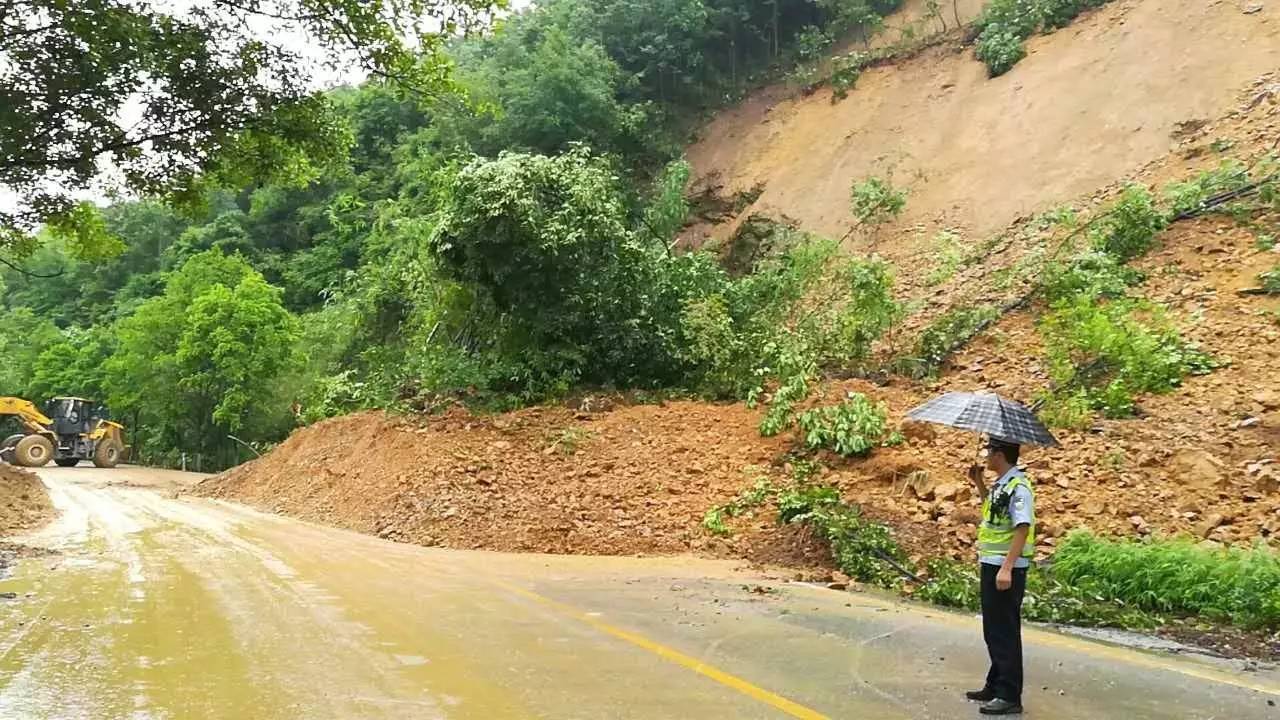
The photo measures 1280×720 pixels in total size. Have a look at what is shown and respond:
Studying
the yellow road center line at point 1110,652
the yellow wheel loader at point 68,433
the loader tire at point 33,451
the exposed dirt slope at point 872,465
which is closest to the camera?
the yellow road center line at point 1110,652

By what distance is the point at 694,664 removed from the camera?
5625 mm

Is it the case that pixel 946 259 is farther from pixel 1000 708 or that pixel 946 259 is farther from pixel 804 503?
pixel 1000 708

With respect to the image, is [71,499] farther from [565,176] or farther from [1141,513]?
[1141,513]

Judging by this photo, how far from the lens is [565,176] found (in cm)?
1714

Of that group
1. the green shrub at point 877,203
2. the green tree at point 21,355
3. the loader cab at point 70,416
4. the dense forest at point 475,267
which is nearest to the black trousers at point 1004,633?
the dense forest at point 475,267

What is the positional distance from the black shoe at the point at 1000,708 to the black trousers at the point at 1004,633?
29 mm

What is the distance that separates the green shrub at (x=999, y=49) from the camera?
87.2 ft

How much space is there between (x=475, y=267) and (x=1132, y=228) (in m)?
12.1

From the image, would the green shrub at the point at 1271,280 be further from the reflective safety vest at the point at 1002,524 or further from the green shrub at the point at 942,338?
the reflective safety vest at the point at 1002,524

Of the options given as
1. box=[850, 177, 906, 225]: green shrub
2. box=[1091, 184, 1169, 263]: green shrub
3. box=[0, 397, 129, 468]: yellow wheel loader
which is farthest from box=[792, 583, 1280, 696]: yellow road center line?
box=[0, 397, 129, 468]: yellow wheel loader

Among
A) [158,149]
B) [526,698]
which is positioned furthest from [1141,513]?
[158,149]

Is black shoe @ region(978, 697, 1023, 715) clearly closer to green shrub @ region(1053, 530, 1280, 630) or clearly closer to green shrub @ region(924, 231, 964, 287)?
green shrub @ region(1053, 530, 1280, 630)

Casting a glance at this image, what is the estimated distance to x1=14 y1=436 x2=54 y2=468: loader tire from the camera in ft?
107

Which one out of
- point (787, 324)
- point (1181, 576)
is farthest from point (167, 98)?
point (787, 324)
